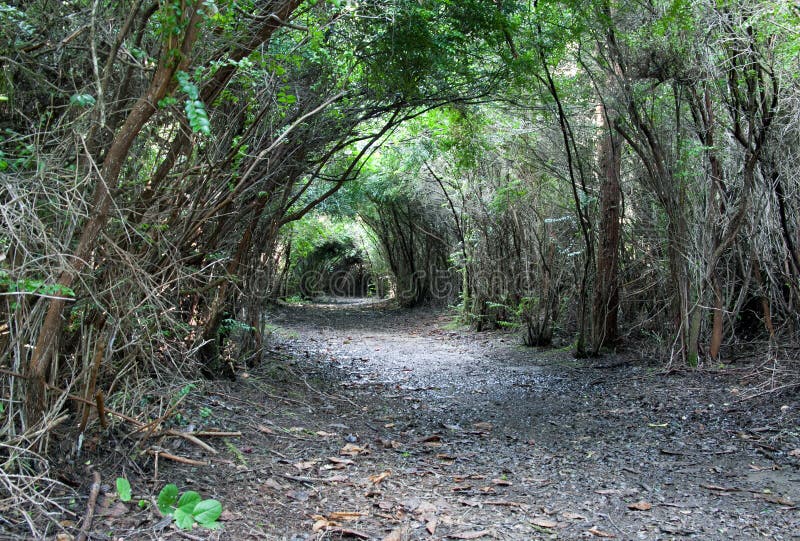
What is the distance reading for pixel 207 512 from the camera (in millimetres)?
2320

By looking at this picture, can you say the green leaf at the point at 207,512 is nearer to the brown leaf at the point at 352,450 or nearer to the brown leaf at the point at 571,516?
the brown leaf at the point at 352,450

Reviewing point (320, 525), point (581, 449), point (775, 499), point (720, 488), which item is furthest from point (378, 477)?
point (775, 499)

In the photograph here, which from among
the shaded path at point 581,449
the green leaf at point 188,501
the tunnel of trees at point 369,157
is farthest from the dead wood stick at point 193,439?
the shaded path at point 581,449

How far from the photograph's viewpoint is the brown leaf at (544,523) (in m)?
2.76

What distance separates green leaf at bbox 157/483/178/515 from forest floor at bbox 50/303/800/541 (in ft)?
0.18

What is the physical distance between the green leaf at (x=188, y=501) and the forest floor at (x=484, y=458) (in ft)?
0.32

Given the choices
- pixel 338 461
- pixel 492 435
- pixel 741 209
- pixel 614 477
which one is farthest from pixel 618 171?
pixel 338 461

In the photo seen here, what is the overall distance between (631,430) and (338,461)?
2.35 metres

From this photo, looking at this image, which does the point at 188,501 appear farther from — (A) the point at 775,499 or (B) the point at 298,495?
(A) the point at 775,499

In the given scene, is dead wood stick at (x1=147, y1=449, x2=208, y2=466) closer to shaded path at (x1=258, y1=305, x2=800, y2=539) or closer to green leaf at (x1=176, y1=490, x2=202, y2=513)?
green leaf at (x1=176, y1=490, x2=202, y2=513)

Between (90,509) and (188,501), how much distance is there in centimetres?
36

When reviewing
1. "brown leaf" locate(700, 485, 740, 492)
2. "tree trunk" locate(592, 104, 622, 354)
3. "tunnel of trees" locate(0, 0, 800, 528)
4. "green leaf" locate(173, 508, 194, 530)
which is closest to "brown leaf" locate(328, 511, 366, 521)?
"green leaf" locate(173, 508, 194, 530)

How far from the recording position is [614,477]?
3455 millimetres

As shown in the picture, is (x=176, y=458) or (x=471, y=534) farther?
(x=176, y=458)
